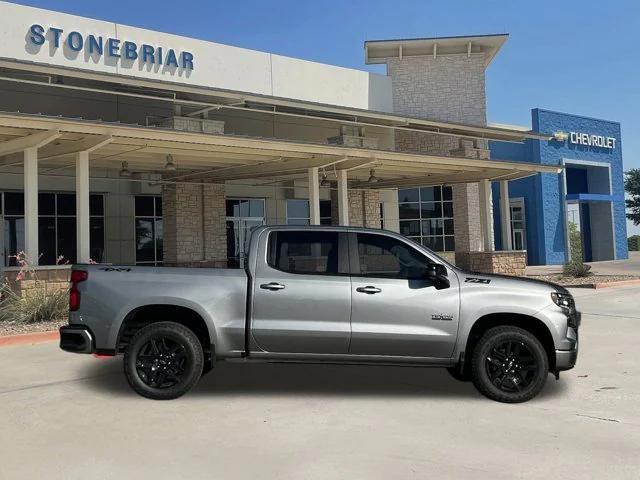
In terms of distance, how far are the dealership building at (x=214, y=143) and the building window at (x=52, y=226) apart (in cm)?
4

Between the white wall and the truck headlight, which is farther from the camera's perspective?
the white wall

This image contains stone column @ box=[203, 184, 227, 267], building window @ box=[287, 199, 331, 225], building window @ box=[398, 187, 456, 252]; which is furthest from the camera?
building window @ box=[398, 187, 456, 252]

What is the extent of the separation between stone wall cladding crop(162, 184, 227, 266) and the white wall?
359 centimetres

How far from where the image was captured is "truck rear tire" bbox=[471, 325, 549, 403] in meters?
6.34

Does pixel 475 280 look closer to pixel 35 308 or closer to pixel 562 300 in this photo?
pixel 562 300

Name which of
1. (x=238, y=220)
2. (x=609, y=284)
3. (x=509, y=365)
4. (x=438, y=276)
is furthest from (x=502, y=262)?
(x=438, y=276)

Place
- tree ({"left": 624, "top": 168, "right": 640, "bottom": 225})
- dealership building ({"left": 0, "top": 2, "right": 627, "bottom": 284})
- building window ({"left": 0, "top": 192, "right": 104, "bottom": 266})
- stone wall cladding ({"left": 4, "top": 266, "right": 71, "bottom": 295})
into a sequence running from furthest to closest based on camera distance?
tree ({"left": 624, "top": 168, "right": 640, "bottom": 225}) < building window ({"left": 0, "top": 192, "right": 104, "bottom": 266}) < dealership building ({"left": 0, "top": 2, "right": 627, "bottom": 284}) < stone wall cladding ({"left": 4, "top": 266, "right": 71, "bottom": 295})

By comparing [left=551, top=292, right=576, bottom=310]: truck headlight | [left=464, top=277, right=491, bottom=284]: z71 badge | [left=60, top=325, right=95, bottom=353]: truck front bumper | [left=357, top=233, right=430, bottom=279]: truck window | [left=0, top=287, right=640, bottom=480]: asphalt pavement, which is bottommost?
[left=0, top=287, right=640, bottom=480]: asphalt pavement

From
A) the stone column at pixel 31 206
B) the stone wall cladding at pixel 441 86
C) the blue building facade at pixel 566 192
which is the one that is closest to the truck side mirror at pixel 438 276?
the stone column at pixel 31 206

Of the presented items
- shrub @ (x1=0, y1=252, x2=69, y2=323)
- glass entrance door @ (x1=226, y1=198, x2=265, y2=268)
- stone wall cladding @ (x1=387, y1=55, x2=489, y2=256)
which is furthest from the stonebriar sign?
stone wall cladding @ (x1=387, y1=55, x2=489, y2=256)

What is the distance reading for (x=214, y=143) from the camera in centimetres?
1440

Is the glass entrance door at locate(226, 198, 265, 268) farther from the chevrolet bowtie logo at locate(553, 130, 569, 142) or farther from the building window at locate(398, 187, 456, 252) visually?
the chevrolet bowtie logo at locate(553, 130, 569, 142)

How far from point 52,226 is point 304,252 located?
1472 centimetres

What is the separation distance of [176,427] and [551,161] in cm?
3283
